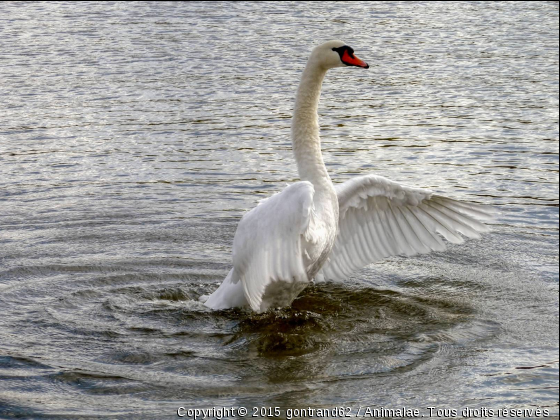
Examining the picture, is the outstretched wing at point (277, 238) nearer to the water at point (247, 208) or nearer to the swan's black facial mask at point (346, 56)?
the water at point (247, 208)

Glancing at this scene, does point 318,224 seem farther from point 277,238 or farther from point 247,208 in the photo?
point 247,208

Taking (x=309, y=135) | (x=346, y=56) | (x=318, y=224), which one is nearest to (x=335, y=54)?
(x=346, y=56)

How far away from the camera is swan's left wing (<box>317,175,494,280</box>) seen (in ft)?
28.0

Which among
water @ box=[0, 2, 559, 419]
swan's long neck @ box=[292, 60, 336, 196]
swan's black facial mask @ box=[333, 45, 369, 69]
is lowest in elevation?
water @ box=[0, 2, 559, 419]

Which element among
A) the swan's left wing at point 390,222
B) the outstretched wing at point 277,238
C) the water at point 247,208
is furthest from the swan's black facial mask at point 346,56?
the water at point 247,208

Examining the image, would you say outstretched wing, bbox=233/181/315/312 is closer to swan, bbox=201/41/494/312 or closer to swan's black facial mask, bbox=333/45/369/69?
swan, bbox=201/41/494/312

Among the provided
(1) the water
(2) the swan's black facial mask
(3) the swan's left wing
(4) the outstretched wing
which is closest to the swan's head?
(2) the swan's black facial mask

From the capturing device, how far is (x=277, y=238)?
22.9 feet

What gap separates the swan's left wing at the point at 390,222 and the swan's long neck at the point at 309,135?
776mm

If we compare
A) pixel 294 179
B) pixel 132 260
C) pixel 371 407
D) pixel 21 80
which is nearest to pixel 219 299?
pixel 132 260

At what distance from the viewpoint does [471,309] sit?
8.39 m

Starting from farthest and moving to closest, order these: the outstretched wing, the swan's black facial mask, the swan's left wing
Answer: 1. the swan's left wing
2. the swan's black facial mask
3. the outstretched wing

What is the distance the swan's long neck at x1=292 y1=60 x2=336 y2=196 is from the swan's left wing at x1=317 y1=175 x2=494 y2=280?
2.55 feet

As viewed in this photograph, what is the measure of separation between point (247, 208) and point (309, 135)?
324cm
